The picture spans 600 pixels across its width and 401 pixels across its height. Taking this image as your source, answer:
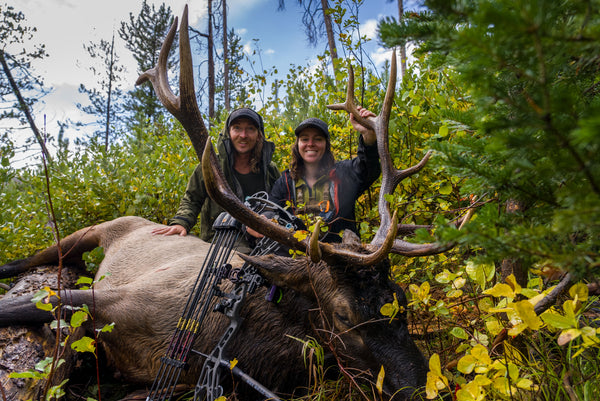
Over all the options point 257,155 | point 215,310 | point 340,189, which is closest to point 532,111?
point 215,310

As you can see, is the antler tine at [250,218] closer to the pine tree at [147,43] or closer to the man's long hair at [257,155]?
the man's long hair at [257,155]

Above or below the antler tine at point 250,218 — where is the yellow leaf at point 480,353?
below

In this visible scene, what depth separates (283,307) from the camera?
2.58m

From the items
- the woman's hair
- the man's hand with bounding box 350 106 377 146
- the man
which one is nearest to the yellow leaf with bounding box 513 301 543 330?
the man's hand with bounding box 350 106 377 146

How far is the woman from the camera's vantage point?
144 inches

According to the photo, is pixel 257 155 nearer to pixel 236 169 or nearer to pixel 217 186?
pixel 236 169

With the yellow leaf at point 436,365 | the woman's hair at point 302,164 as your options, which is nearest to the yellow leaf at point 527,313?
the yellow leaf at point 436,365

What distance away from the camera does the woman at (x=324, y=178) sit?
366 centimetres

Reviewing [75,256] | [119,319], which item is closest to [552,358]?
[119,319]

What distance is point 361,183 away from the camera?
150 inches

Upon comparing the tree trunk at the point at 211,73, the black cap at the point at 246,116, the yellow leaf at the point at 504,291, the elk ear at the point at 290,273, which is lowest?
the elk ear at the point at 290,273

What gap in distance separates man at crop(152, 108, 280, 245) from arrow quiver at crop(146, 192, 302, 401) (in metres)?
1.90

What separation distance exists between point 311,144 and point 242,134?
1035mm

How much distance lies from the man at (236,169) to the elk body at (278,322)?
4.04 feet
